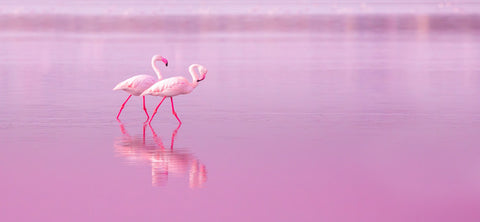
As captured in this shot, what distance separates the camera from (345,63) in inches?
860

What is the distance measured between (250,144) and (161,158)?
3.99 ft

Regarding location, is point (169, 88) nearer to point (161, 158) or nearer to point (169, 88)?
point (169, 88)

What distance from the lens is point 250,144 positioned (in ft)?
33.9

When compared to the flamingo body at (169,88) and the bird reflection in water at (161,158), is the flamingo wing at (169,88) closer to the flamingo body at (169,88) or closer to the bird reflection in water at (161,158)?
the flamingo body at (169,88)

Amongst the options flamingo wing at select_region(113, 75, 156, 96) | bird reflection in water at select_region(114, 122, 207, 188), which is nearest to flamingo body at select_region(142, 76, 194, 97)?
flamingo wing at select_region(113, 75, 156, 96)

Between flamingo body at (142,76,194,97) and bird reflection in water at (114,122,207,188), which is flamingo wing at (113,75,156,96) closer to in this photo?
flamingo body at (142,76,194,97)

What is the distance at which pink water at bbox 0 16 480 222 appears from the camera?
747cm

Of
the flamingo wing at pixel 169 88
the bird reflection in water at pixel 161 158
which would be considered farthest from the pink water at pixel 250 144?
the flamingo wing at pixel 169 88

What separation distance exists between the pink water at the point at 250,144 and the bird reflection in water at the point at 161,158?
0.7 inches

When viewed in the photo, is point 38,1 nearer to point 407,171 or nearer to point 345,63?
point 345,63

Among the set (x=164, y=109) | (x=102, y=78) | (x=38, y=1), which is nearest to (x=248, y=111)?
(x=164, y=109)

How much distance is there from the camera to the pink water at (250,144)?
747 centimetres

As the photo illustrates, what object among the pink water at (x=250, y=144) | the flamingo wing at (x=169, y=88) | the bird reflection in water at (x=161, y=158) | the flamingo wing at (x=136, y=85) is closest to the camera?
the pink water at (x=250, y=144)

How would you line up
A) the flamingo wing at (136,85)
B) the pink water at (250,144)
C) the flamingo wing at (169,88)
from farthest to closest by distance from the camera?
the flamingo wing at (136,85), the flamingo wing at (169,88), the pink water at (250,144)
